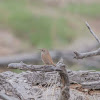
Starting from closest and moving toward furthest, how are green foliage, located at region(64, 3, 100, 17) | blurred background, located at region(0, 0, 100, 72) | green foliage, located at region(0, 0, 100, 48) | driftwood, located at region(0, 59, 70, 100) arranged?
driftwood, located at region(0, 59, 70, 100) → blurred background, located at region(0, 0, 100, 72) → green foliage, located at region(0, 0, 100, 48) → green foliage, located at region(64, 3, 100, 17)

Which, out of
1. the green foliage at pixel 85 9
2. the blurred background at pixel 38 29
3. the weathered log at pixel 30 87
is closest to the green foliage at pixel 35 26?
the blurred background at pixel 38 29

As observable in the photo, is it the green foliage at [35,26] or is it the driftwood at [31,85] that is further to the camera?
the green foliage at [35,26]

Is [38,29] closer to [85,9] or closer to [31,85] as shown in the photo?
[85,9]

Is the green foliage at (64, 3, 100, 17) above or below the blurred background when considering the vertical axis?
above

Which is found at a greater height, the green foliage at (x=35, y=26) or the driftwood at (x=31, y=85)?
the green foliage at (x=35, y=26)

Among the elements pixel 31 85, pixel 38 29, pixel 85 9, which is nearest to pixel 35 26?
pixel 38 29

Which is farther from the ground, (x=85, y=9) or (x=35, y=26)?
(x=85, y=9)

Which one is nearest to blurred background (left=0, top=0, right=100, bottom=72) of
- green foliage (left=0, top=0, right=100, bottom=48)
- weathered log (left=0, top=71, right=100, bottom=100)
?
green foliage (left=0, top=0, right=100, bottom=48)

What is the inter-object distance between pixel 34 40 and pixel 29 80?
720 cm

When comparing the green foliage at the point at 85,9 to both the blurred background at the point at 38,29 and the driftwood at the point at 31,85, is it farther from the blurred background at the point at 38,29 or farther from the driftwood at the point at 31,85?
the driftwood at the point at 31,85

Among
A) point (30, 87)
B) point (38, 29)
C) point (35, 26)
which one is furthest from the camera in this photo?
point (35, 26)

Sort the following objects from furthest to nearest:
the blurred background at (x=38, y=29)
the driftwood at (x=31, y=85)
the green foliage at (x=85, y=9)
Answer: the green foliage at (x=85, y=9) → the blurred background at (x=38, y=29) → the driftwood at (x=31, y=85)

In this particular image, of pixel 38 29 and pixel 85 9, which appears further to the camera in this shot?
pixel 85 9

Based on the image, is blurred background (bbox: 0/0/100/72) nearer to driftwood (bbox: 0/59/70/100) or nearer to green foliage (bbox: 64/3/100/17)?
green foliage (bbox: 64/3/100/17)
